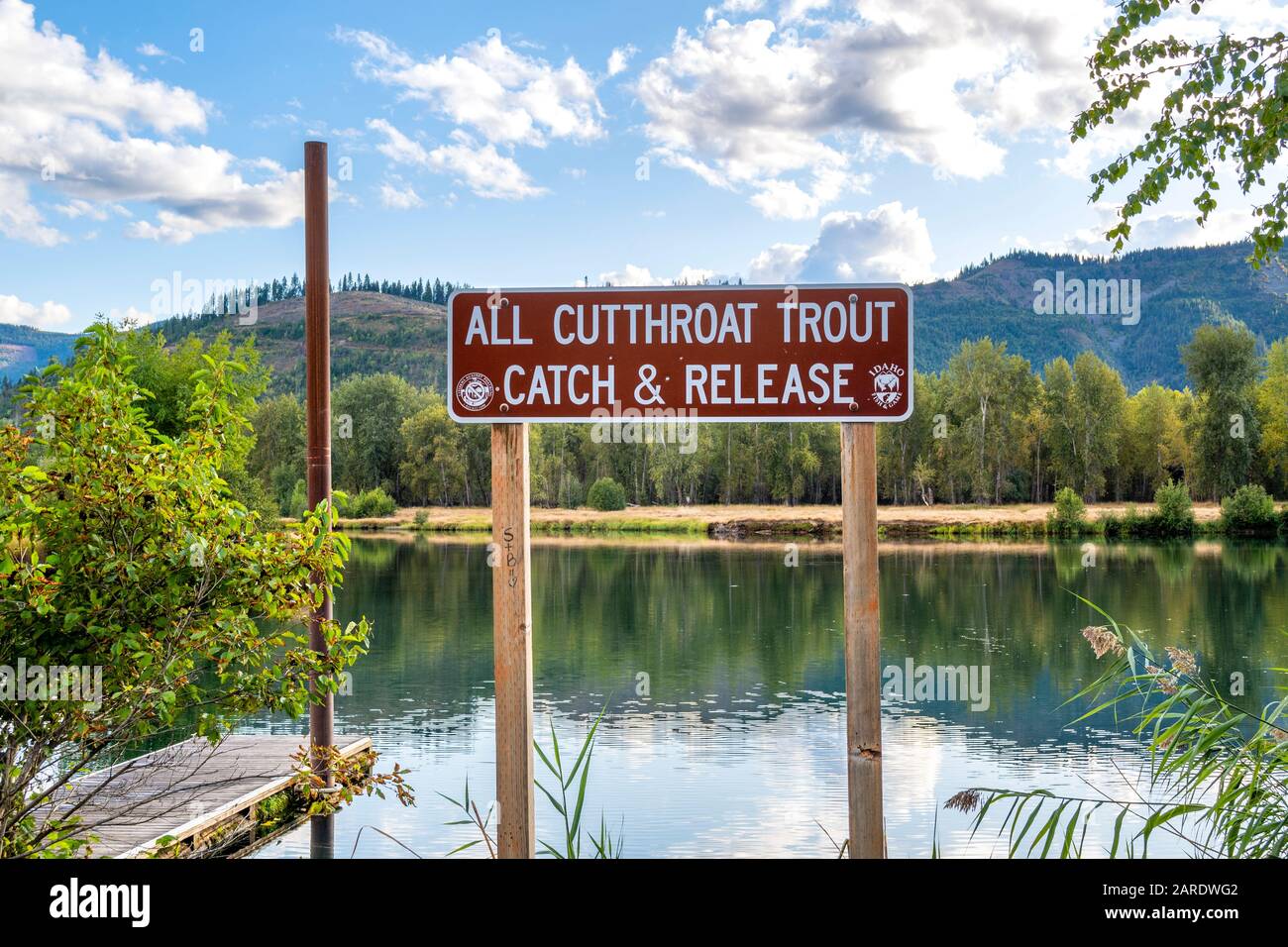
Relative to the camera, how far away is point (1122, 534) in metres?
57.8

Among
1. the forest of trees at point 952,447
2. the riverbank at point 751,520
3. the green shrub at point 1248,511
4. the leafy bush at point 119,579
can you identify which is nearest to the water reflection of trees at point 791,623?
the green shrub at point 1248,511

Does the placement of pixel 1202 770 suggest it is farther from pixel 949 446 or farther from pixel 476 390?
pixel 949 446

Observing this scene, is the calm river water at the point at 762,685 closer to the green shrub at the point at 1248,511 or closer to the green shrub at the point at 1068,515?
the green shrub at the point at 1248,511

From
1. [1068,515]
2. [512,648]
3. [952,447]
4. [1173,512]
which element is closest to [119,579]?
[512,648]

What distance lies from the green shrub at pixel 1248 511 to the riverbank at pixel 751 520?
4190mm

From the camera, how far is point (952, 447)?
66875 millimetres

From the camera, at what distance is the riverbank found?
63869mm

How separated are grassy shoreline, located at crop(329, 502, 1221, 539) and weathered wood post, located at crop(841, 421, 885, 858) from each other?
2404 inches

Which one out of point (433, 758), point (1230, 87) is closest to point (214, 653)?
point (1230, 87)

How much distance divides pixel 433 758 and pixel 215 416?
12.2m

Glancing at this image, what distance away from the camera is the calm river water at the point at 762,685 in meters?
12.9

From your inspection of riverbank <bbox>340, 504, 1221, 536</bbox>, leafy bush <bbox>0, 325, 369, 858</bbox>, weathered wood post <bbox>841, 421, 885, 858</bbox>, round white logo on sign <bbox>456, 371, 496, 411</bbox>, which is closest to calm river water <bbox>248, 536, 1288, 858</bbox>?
weathered wood post <bbox>841, 421, 885, 858</bbox>

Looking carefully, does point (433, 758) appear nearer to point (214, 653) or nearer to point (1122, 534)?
point (214, 653)
